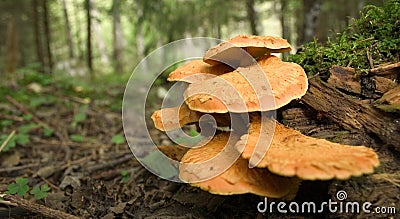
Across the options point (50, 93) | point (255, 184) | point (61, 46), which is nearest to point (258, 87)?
point (255, 184)

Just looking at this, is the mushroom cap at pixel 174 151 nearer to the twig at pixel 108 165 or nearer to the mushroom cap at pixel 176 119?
the mushroom cap at pixel 176 119

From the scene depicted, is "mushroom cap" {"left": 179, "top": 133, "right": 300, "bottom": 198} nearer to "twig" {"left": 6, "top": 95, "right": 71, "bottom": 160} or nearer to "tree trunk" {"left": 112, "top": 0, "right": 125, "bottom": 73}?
"twig" {"left": 6, "top": 95, "right": 71, "bottom": 160}

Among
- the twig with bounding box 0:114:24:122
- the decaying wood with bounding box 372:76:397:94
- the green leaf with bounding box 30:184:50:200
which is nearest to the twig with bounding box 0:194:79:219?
the green leaf with bounding box 30:184:50:200

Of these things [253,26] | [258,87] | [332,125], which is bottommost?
[332,125]

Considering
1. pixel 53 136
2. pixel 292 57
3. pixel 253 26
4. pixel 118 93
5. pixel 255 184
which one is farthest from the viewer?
pixel 118 93

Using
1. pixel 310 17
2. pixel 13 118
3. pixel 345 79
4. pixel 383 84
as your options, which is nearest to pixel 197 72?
pixel 345 79

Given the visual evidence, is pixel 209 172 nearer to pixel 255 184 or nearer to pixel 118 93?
pixel 255 184
